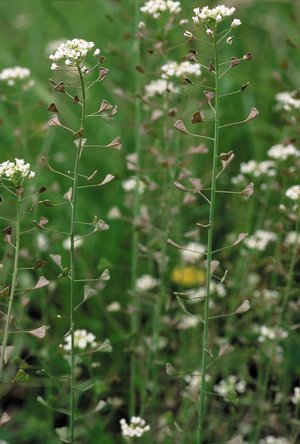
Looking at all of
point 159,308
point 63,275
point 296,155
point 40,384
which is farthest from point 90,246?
point 63,275

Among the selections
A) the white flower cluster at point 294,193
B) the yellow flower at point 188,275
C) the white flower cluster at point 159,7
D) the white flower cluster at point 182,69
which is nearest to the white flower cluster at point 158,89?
the white flower cluster at point 182,69

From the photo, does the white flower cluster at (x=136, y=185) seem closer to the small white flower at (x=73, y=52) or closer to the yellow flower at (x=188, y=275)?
the yellow flower at (x=188, y=275)

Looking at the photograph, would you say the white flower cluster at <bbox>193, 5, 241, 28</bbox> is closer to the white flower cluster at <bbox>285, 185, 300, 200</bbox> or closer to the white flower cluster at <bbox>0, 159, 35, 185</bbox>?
the white flower cluster at <bbox>0, 159, 35, 185</bbox>

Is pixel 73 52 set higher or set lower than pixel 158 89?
higher

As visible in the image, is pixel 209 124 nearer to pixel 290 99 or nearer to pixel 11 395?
pixel 290 99

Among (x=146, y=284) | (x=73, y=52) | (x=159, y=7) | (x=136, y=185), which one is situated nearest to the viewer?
(x=73, y=52)

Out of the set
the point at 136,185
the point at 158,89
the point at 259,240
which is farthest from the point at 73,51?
the point at 259,240

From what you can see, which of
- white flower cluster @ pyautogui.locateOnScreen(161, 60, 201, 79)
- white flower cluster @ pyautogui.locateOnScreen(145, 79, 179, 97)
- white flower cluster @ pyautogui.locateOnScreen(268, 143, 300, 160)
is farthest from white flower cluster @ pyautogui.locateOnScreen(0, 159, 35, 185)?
white flower cluster @ pyautogui.locateOnScreen(268, 143, 300, 160)

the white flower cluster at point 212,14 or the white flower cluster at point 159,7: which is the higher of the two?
the white flower cluster at point 212,14

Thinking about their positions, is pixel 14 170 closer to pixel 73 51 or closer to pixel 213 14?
pixel 73 51

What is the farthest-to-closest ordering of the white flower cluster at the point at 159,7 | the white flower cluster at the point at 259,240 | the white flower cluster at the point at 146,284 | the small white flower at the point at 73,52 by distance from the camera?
the white flower cluster at the point at 146,284
the white flower cluster at the point at 259,240
the white flower cluster at the point at 159,7
the small white flower at the point at 73,52

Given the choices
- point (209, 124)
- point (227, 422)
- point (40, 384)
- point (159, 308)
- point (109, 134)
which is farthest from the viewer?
point (209, 124)
